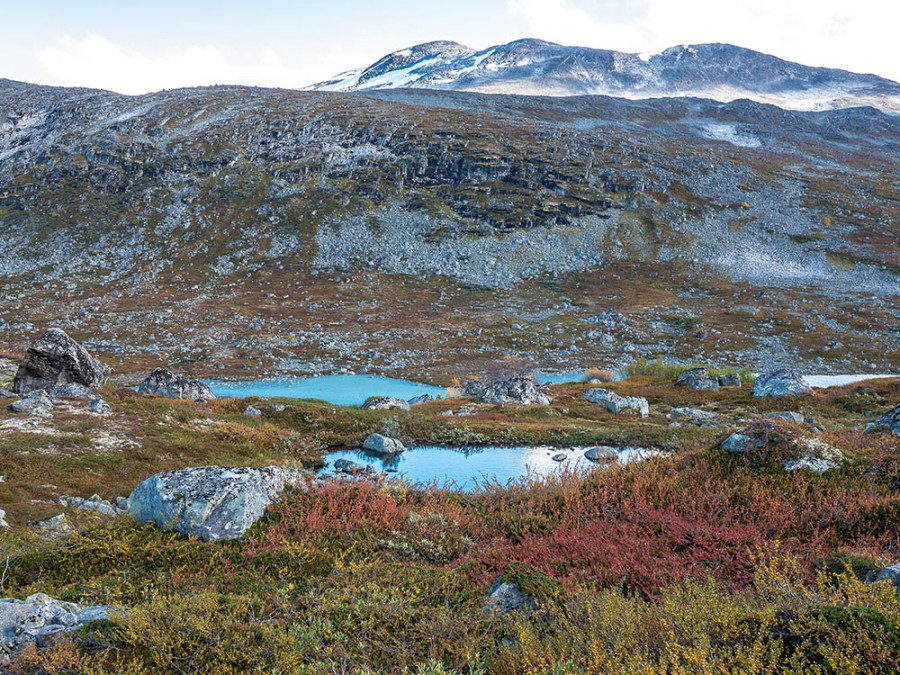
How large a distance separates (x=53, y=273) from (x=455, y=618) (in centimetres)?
13050

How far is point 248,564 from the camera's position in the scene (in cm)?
1050

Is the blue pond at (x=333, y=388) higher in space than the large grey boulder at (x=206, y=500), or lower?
lower

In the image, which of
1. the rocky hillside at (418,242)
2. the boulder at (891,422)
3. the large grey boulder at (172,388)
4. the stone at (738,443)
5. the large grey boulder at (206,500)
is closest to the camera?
the large grey boulder at (206,500)

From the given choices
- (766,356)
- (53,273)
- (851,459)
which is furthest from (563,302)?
(53,273)

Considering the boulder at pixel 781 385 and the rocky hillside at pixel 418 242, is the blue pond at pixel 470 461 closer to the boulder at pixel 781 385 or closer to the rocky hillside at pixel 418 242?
the boulder at pixel 781 385

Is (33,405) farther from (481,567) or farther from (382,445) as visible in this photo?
(481,567)

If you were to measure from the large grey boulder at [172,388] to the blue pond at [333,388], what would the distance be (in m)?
12.8

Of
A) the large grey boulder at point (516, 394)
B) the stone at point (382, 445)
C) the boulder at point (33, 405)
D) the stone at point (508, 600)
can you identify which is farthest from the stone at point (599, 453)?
the boulder at point (33, 405)

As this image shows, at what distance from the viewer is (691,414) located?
3672cm

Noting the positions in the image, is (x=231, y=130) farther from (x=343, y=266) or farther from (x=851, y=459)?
(x=851, y=459)

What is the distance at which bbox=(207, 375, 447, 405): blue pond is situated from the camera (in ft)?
178

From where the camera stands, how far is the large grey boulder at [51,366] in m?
33.2

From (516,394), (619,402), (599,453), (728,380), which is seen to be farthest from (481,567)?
(728,380)

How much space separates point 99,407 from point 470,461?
66.5 ft
